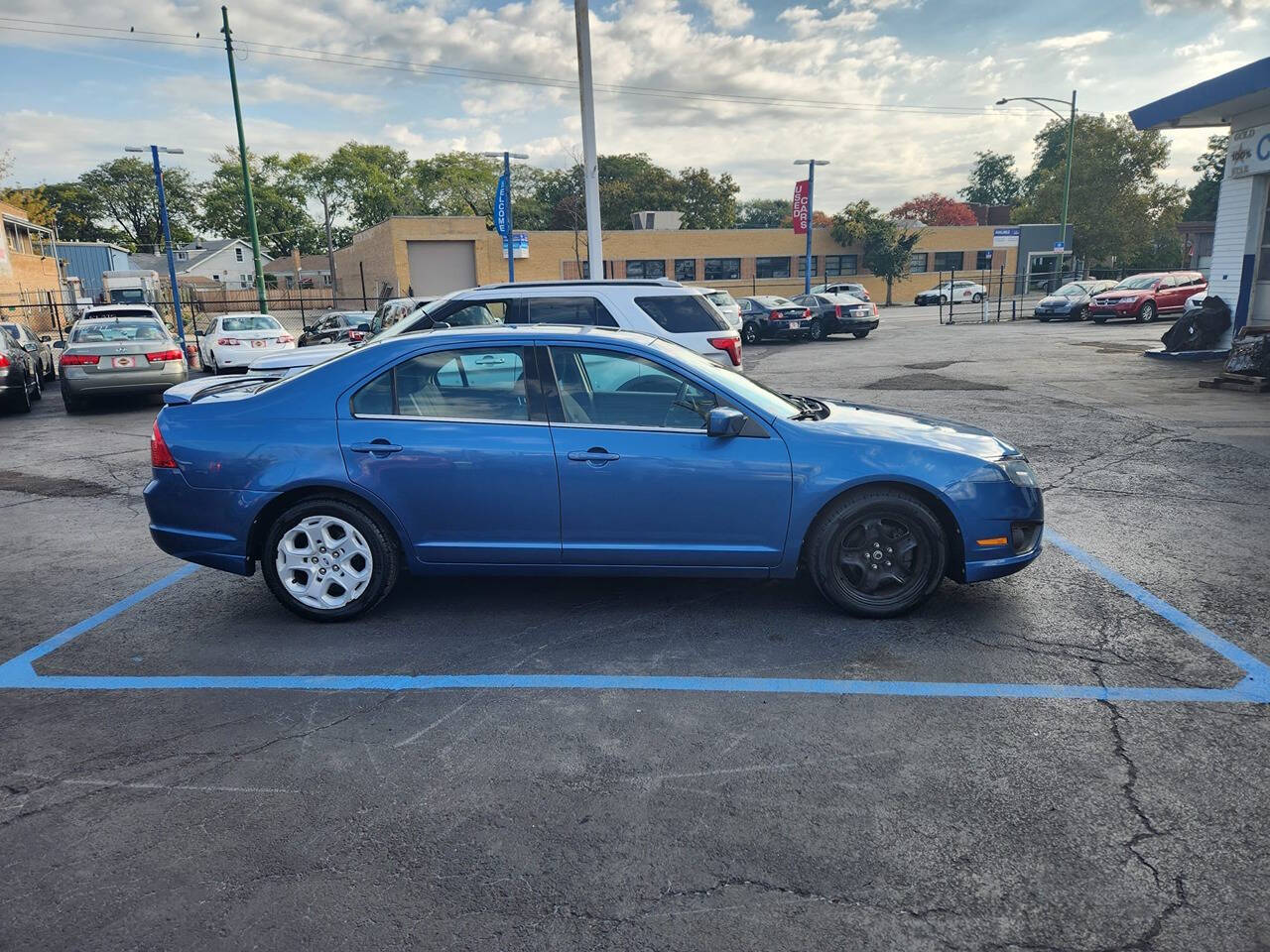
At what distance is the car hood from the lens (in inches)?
181

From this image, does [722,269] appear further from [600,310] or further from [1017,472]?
[1017,472]

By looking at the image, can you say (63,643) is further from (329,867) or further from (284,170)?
(284,170)

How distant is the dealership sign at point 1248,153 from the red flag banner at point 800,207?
30.2 metres

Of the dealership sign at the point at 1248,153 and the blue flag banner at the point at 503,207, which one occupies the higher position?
the blue flag banner at the point at 503,207

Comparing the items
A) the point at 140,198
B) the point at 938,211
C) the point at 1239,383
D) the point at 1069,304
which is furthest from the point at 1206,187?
the point at 140,198

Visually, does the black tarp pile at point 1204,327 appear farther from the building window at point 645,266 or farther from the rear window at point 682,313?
the building window at point 645,266

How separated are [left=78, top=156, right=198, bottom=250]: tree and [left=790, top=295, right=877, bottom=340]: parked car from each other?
255 ft

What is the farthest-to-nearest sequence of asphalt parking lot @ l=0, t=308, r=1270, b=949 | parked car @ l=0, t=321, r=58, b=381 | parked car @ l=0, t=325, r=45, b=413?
1. parked car @ l=0, t=321, r=58, b=381
2. parked car @ l=0, t=325, r=45, b=413
3. asphalt parking lot @ l=0, t=308, r=1270, b=949

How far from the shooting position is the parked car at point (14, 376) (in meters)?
13.3

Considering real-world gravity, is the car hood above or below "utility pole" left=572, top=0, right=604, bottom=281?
below

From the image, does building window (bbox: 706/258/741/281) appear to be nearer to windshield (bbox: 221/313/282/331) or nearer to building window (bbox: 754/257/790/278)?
building window (bbox: 754/257/790/278)

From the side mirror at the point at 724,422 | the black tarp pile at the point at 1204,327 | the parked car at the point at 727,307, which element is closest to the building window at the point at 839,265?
the parked car at the point at 727,307

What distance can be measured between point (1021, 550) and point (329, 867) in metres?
3.73

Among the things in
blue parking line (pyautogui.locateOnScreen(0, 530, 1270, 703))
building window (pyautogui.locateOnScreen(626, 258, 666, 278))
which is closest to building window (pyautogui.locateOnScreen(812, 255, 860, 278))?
building window (pyautogui.locateOnScreen(626, 258, 666, 278))
